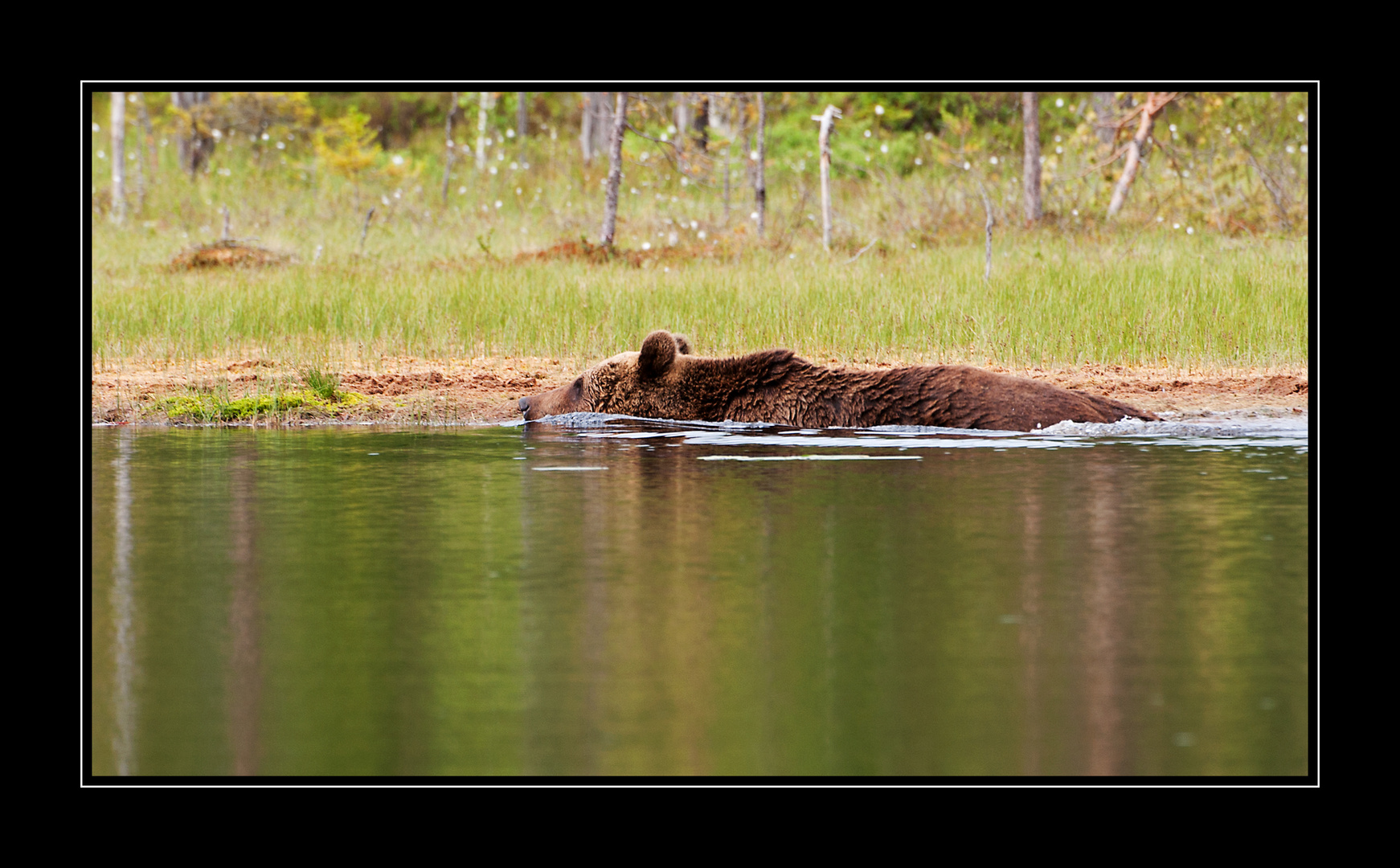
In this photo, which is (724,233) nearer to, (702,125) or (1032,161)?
(1032,161)

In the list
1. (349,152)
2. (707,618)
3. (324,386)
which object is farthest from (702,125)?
(707,618)

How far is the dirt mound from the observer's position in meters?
21.1

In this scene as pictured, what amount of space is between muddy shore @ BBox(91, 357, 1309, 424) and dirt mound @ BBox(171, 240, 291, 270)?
250 inches

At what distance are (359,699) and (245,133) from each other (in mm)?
34041

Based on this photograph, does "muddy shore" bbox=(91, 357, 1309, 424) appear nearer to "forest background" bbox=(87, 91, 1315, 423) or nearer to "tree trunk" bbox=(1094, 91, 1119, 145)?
"forest background" bbox=(87, 91, 1315, 423)

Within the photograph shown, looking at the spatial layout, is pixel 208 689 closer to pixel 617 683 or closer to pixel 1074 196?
pixel 617 683

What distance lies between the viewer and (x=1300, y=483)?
8.63m

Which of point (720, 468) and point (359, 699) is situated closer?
point (359, 699)

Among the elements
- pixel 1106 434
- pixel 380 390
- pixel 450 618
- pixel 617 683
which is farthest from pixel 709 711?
pixel 380 390

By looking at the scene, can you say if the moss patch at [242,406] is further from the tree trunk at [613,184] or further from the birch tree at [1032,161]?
the birch tree at [1032,161]

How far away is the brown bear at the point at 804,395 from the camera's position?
1123cm

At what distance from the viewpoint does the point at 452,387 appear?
1391 cm

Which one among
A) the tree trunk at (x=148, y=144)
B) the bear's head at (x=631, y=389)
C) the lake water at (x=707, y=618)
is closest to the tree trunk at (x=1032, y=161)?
the bear's head at (x=631, y=389)

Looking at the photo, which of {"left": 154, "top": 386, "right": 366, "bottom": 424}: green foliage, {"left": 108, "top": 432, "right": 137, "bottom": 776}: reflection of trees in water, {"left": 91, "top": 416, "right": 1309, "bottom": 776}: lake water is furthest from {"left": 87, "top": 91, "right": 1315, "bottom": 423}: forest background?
{"left": 108, "top": 432, "right": 137, "bottom": 776}: reflection of trees in water
